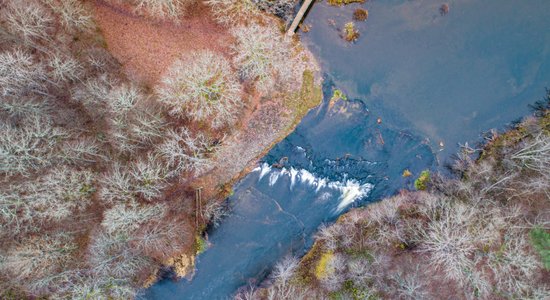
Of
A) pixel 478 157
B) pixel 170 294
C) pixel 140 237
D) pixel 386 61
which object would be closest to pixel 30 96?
pixel 140 237

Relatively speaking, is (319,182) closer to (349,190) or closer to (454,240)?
(349,190)

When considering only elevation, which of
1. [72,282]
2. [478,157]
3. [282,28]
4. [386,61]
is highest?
[282,28]

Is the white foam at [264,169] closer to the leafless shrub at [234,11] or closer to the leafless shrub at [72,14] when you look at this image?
the leafless shrub at [234,11]

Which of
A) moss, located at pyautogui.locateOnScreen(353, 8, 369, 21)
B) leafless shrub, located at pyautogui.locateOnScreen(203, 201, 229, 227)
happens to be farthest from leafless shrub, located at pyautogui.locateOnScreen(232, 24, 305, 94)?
leafless shrub, located at pyautogui.locateOnScreen(203, 201, 229, 227)

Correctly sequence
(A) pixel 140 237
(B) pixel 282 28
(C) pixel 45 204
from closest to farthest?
(C) pixel 45 204, (A) pixel 140 237, (B) pixel 282 28

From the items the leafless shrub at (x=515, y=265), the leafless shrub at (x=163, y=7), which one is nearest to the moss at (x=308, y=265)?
the leafless shrub at (x=515, y=265)

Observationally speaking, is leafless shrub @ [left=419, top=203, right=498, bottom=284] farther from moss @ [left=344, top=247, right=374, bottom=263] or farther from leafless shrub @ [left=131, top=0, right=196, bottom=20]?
leafless shrub @ [left=131, top=0, right=196, bottom=20]

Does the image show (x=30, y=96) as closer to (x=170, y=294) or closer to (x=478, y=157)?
(x=170, y=294)
